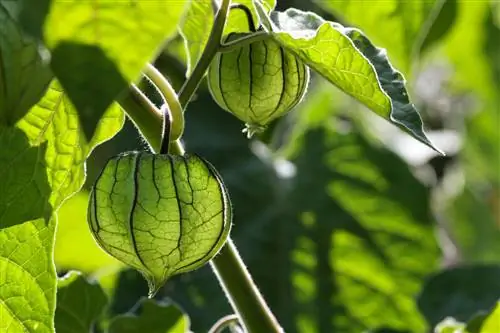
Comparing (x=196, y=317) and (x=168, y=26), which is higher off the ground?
(x=168, y=26)

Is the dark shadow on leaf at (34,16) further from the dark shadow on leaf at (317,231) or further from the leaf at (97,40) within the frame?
the dark shadow on leaf at (317,231)

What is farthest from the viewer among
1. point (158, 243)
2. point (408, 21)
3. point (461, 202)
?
point (461, 202)

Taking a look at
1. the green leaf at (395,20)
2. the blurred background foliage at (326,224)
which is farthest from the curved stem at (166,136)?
the blurred background foliage at (326,224)

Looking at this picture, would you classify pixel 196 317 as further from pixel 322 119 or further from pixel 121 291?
pixel 322 119

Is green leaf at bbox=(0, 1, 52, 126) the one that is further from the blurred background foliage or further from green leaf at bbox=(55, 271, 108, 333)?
the blurred background foliage

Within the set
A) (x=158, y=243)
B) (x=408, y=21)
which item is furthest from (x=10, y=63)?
(x=408, y=21)

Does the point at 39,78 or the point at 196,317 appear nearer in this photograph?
the point at 39,78
